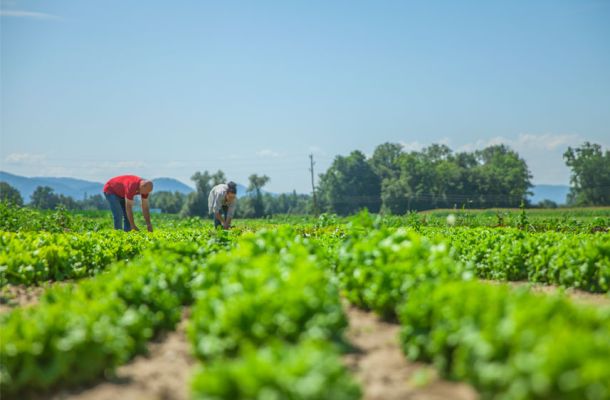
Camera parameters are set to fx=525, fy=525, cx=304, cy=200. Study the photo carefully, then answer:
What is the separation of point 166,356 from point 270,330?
1.38m

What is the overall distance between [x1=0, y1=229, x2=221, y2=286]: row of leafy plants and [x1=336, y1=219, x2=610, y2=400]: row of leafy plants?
358cm

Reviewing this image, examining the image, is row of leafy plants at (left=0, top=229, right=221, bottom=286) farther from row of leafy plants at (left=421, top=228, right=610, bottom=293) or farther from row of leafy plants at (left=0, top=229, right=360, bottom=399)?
row of leafy plants at (left=421, top=228, right=610, bottom=293)

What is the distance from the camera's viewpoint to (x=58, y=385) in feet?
14.5

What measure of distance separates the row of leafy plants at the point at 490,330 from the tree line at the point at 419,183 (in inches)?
3285

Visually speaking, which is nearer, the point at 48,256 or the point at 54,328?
the point at 54,328

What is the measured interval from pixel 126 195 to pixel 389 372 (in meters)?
9.70

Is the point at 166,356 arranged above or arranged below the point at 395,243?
below

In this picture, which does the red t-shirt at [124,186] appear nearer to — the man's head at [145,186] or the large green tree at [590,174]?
the man's head at [145,186]

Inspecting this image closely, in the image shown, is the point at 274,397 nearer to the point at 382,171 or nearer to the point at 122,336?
the point at 122,336

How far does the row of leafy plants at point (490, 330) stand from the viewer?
121 inches

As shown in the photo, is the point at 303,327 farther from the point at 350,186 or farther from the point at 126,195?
the point at 350,186

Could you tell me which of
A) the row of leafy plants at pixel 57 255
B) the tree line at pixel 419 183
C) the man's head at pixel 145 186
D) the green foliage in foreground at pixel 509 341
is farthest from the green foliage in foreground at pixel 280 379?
the tree line at pixel 419 183

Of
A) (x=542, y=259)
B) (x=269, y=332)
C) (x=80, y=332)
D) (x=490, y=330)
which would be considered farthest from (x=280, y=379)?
(x=542, y=259)

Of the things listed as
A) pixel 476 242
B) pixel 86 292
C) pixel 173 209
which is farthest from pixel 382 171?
pixel 86 292
